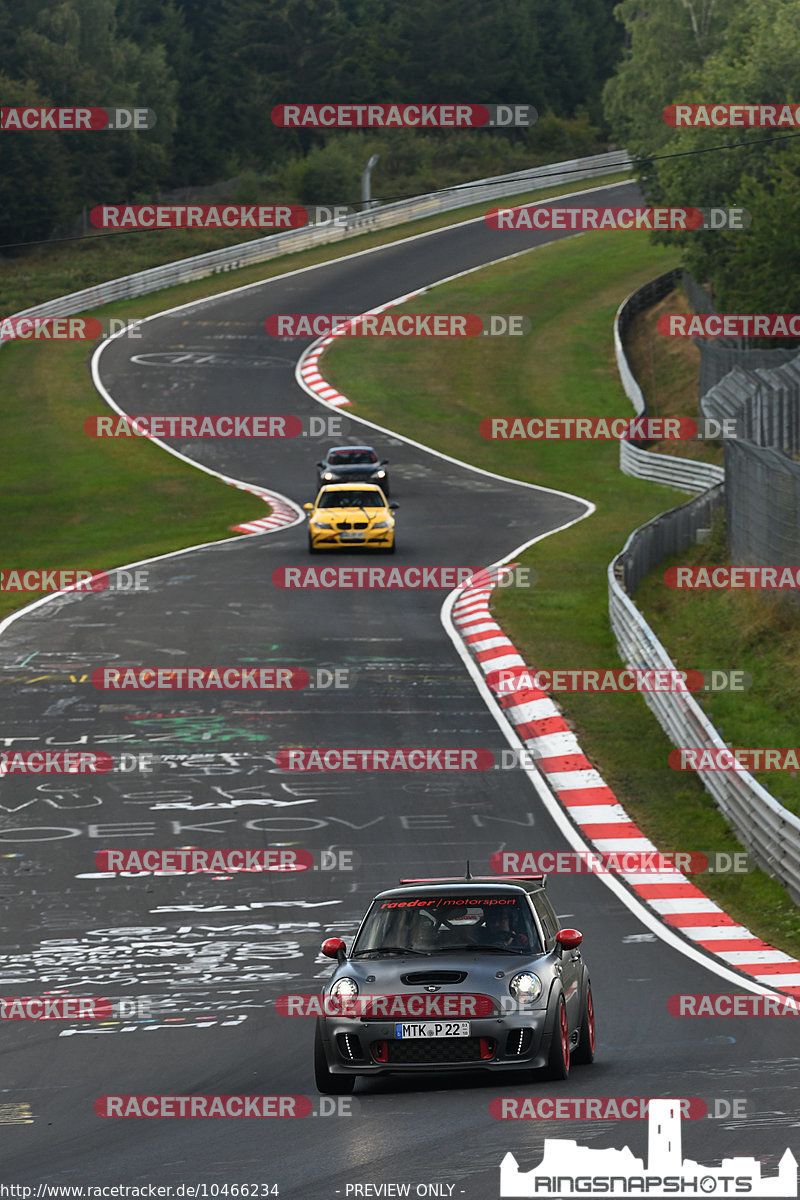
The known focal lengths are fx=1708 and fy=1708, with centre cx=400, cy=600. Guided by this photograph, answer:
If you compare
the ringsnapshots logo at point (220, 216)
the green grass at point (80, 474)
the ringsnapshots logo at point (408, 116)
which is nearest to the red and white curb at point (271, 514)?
the green grass at point (80, 474)

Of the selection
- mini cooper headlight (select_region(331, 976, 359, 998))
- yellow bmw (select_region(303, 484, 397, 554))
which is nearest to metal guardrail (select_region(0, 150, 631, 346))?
yellow bmw (select_region(303, 484, 397, 554))

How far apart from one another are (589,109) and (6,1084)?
11551cm

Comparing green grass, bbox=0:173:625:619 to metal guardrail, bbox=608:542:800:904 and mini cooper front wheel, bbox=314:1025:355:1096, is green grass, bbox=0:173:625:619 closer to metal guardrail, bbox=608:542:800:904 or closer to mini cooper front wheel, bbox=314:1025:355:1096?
metal guardrail, bbox=608:542:800:904

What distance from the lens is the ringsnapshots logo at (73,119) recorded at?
265 ft

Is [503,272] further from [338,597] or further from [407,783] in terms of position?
[407,783]

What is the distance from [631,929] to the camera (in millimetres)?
15195

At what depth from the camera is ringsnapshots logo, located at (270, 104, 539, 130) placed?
109188 millimetres

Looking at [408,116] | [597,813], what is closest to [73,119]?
[408,116]

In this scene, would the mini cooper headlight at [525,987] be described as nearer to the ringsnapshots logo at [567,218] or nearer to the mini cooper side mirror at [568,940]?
the mini cooper side mirror at [568,940]

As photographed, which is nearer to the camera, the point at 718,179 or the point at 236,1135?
the point at 236,1135

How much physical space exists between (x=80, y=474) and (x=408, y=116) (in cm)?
6942

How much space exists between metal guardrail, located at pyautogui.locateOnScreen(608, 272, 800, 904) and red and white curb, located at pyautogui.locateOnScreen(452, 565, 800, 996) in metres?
0.88

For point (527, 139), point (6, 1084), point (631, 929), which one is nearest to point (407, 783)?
point (631, 929)

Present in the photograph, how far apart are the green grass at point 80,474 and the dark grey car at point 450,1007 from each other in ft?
71.9
